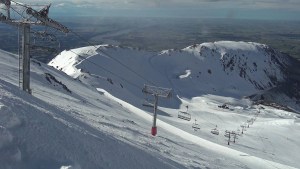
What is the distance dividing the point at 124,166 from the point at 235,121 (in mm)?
62067

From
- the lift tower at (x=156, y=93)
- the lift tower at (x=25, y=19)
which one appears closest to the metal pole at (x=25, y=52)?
the lift tower at (x=25, y=19)

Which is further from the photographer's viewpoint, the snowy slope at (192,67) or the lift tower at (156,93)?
the snowy slope at (192,67)

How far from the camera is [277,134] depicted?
6419cm

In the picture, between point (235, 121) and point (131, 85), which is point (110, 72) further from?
point (235, 121)

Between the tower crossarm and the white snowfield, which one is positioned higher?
the tower crossarm

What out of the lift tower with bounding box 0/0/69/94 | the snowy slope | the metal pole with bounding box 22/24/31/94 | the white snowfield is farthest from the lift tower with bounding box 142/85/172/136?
the snowy slope

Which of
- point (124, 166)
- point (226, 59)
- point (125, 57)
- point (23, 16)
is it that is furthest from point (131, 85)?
point (124, 166)

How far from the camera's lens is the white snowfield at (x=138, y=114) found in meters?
15.2

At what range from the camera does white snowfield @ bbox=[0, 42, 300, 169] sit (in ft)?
49.8

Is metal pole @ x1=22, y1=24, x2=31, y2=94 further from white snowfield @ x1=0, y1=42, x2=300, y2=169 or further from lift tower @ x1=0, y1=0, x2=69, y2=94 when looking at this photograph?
white snowfield @ x1=0, y1=42, x2=300, y2=169

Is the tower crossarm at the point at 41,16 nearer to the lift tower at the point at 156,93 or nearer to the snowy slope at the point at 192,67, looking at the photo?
the lift tower at the point at 156,93

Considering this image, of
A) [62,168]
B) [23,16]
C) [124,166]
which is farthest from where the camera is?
[23,16]

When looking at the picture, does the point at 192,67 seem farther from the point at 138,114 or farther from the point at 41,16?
the point at 41,16

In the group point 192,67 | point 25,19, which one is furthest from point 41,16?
point 192,67
